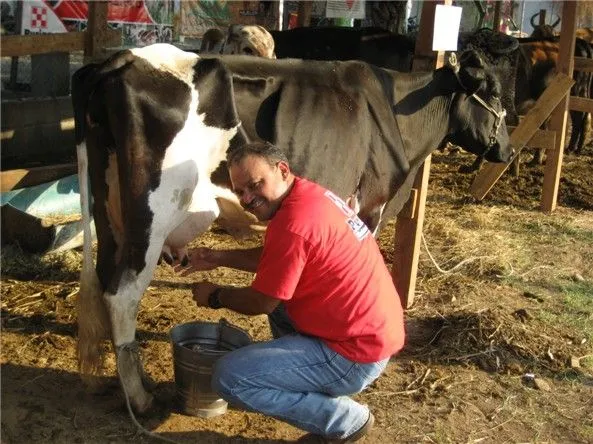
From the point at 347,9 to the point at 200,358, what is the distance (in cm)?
835

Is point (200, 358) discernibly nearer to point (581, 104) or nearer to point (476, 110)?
point (476, 110)

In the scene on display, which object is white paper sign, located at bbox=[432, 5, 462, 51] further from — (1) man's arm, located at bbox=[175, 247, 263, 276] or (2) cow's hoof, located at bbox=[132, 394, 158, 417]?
(2) cow's hoof, located at bbox=[132, 394, 158, 417]

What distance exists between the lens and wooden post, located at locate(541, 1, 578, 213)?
8.80 m

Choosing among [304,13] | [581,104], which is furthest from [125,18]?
[581,104]

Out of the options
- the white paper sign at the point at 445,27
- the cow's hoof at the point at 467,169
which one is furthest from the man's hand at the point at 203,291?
the cow's hoof at the point at 467,169

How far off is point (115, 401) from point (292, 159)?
1671 millimetres

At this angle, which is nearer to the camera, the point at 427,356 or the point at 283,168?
the point at 283,168

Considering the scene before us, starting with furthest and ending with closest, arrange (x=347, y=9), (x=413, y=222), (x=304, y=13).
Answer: (x=304, y=13), (x=347, y=9), (x=413, y=222)

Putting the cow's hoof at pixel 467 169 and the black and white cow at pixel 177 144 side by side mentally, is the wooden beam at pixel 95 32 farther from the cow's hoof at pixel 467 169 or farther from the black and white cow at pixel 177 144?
the cow's hoof at pixel 467 169

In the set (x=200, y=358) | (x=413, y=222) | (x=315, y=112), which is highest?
(x=315, y=112)

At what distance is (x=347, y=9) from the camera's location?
1129 cm

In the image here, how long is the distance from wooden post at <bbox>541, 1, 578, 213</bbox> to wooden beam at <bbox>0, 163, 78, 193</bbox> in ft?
18.3

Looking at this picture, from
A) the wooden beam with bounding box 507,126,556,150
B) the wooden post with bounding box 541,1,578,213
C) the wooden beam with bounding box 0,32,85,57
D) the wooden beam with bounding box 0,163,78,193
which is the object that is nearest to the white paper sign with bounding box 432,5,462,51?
the wooden beam with bounding box 0,163,78,193

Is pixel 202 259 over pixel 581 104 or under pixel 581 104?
under
